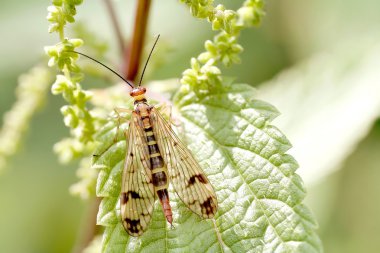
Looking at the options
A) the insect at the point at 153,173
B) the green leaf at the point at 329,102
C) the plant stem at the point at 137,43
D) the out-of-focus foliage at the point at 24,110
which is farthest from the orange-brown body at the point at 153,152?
the green leaf at the point at 329,102

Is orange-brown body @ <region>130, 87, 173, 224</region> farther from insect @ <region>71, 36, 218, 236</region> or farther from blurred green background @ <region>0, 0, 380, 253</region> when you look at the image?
blurred green background @ <region>0, 0, 380, 253</region>

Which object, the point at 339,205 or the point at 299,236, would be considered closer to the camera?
the point at 299,236

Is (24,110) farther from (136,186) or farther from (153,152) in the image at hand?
(136,186)

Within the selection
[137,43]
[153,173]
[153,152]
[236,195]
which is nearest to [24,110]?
[137,43]

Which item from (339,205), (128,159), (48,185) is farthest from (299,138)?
(48,185)

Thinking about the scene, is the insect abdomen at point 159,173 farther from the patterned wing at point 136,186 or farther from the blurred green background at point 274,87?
the blurred green background at point 274,87

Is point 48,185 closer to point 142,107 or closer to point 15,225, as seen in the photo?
point 15,225

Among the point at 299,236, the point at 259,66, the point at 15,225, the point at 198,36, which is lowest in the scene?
the point at 299,236
